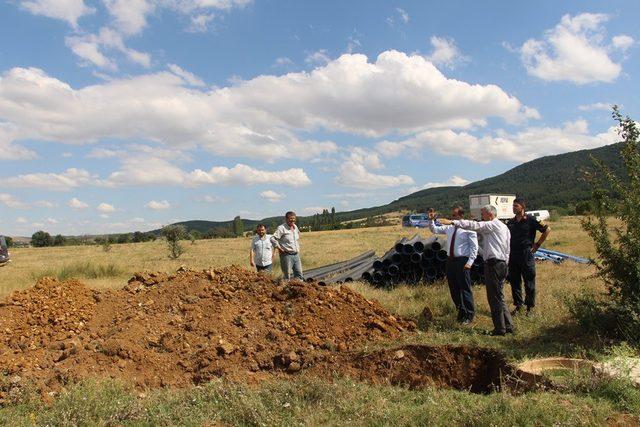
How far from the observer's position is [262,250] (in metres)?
10.3

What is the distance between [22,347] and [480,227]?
6.78 meters

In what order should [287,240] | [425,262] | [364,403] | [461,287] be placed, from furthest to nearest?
[425,262]
[287,240]
[461,287]
[364,403]

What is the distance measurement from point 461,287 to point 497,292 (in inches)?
36.2

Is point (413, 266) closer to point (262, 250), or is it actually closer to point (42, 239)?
point (262, 250)

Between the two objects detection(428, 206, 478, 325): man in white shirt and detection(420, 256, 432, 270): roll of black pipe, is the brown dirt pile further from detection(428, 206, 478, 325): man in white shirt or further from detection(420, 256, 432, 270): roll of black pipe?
detection(420, 256, 432, 270): roll of black pipe

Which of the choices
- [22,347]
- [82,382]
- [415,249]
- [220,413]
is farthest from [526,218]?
[22,347]

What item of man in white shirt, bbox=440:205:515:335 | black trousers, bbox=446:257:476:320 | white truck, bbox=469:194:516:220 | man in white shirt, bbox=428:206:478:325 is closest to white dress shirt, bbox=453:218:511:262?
man in white shirt, bbox=440:205:515:335

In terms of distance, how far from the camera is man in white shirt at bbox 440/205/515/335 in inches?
268

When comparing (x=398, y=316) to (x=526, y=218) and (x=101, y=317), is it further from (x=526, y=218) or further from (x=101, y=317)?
(x=101, y=317)

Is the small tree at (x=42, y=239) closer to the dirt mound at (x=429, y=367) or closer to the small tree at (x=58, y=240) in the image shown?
the small tree at (x=58, y=240)

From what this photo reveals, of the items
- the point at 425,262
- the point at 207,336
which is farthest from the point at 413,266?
the point at 207,336

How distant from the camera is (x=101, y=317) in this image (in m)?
8.03

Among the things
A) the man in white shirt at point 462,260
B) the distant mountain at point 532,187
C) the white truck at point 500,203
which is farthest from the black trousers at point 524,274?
the distant mountain at point 532,187

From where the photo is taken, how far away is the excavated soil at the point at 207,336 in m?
5.90
